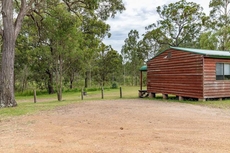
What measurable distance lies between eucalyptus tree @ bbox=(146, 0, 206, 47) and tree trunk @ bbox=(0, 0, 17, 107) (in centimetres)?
2128

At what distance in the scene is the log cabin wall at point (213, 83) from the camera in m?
11.3

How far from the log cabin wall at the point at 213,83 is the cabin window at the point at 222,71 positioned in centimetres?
19

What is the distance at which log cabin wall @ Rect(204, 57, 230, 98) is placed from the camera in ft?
37.1

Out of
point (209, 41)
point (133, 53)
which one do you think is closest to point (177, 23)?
point (209, 41)

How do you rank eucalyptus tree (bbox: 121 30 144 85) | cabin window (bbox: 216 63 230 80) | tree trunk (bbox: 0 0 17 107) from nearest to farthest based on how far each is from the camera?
1. tree trunk (bbox: 0 0 17 107)
2. cabin window (bbox: 216 63 230 80)
3. eucalyptus tree (bbox: 121 30 144 85)

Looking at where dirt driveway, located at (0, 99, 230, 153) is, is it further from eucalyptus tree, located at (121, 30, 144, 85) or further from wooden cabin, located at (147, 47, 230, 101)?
eucalyptus tree, located at (121, 30, 144, 85)

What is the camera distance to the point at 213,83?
11578 mm

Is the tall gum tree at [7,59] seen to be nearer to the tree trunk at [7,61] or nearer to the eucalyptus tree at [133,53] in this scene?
the tree trunk at [7,61]

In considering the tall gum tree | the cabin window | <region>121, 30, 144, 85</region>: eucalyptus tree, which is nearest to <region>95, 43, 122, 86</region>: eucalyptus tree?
<region>121, 30, 144, 85</region>: eucalyptus tree

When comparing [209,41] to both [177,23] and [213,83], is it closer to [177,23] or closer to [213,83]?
[177,23]

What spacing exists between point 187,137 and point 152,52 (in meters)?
30.4

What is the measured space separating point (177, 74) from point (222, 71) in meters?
2.61

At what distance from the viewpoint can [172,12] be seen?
2686cm

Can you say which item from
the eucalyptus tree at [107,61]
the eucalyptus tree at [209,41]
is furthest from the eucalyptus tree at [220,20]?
the eucalyptus tree at [107,61]
